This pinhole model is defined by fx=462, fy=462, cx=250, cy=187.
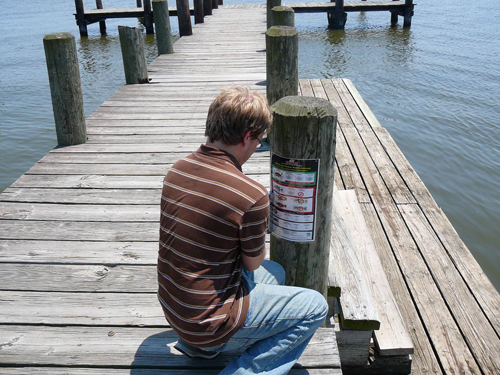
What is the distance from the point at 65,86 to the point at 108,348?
3267mm

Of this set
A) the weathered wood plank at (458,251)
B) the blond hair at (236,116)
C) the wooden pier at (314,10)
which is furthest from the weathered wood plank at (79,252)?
the wooden pier at (314,10)

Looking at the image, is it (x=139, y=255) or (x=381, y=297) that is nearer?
(x=139, y=255)

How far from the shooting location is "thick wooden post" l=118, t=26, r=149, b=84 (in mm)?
6606

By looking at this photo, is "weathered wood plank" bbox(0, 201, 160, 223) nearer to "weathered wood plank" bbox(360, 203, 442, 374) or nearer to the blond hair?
the blond hair

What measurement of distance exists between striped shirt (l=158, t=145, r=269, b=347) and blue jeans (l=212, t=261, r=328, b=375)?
0.10 m

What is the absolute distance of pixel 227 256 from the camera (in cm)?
183

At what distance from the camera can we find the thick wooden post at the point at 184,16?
436 inches

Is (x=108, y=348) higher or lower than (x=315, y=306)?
lower

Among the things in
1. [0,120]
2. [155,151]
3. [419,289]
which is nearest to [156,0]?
[0,120]

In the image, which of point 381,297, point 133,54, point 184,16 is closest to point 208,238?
point 381,297

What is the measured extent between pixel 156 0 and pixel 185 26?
263 cm

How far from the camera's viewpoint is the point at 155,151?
475 centimetres

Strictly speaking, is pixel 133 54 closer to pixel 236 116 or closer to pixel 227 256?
pixel 236 116

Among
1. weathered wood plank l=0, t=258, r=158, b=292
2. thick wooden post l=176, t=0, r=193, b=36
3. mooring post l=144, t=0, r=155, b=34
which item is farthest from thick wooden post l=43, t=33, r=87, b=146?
mooring post l=144, t=0, r=155, b=34
